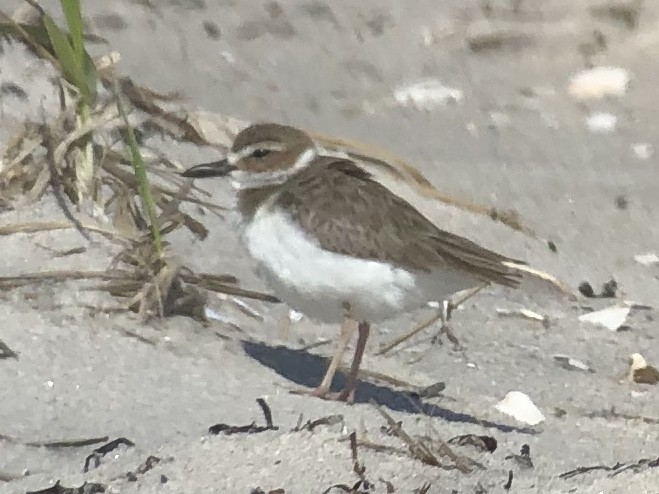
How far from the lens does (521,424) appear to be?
318 centimetres

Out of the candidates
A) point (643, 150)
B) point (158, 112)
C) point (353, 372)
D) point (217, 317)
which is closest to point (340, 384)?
point (353, 372)

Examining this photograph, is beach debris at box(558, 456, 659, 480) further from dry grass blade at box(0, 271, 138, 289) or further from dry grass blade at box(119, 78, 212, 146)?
dry grass blade at box(119, 78, 212, 146)

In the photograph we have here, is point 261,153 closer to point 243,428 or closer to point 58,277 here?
point 58,277

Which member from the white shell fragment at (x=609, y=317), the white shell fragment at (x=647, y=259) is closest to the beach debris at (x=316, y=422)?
the white shell fragment at (x=609, y=317)

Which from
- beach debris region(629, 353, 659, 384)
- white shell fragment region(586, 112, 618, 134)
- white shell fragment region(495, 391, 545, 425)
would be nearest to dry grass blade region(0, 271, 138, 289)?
white shell fragment region(495, 391, 545, 425)

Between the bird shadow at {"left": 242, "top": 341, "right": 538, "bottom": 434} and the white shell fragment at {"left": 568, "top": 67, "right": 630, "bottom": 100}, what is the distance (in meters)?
3.22

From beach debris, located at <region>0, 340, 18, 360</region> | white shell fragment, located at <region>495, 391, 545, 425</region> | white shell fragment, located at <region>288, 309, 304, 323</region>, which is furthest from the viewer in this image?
white shell fragment, located at <region>288, 309, 304, 323</region>

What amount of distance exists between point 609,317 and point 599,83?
8.70ft

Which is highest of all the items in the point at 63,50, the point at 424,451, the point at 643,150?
the point at 63,50

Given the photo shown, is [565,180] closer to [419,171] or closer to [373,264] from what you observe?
[419,171]

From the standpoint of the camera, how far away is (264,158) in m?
3.62

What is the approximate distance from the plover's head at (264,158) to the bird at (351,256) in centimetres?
23

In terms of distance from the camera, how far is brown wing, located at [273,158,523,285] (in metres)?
3.19

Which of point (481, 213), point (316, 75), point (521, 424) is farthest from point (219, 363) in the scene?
point (316, 75)
